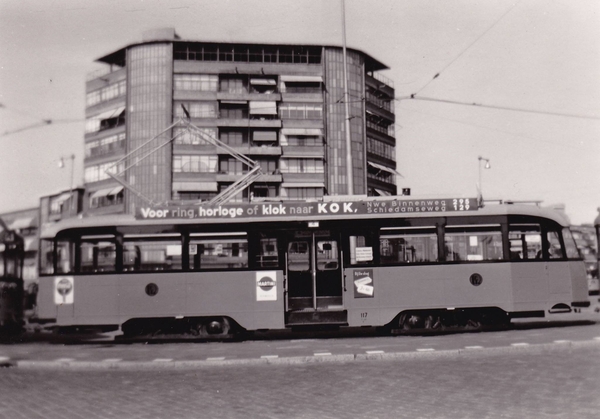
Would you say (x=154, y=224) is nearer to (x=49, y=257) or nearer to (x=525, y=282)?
(x=49, y=257)

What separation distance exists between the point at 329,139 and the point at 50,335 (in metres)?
47.8

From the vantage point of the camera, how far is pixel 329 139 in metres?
65.8

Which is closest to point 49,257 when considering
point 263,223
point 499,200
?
point 263,223

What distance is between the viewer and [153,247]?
17.3 metres

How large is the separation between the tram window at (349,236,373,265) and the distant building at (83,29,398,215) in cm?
4581

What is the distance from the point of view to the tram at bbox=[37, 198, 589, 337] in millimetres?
16844

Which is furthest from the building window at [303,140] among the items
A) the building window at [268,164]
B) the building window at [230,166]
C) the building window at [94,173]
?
the building window at [94,173]

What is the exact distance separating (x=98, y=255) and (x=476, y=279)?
972 cm

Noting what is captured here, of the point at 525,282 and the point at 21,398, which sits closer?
the point at 21,398

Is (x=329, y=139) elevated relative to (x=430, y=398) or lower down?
elevated

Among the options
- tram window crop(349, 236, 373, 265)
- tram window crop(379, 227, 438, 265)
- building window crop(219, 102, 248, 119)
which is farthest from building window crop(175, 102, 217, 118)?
tram window crop(379, 227, 438, 265)

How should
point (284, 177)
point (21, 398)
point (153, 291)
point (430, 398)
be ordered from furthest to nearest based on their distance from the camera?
point (284, 177), point (153, 291), point (21, 398), point (430, 398)

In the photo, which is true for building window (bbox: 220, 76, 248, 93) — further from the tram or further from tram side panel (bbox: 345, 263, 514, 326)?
tram side panel (bbox: 345, 263, 514, 326)

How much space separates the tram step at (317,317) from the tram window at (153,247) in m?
3.17
